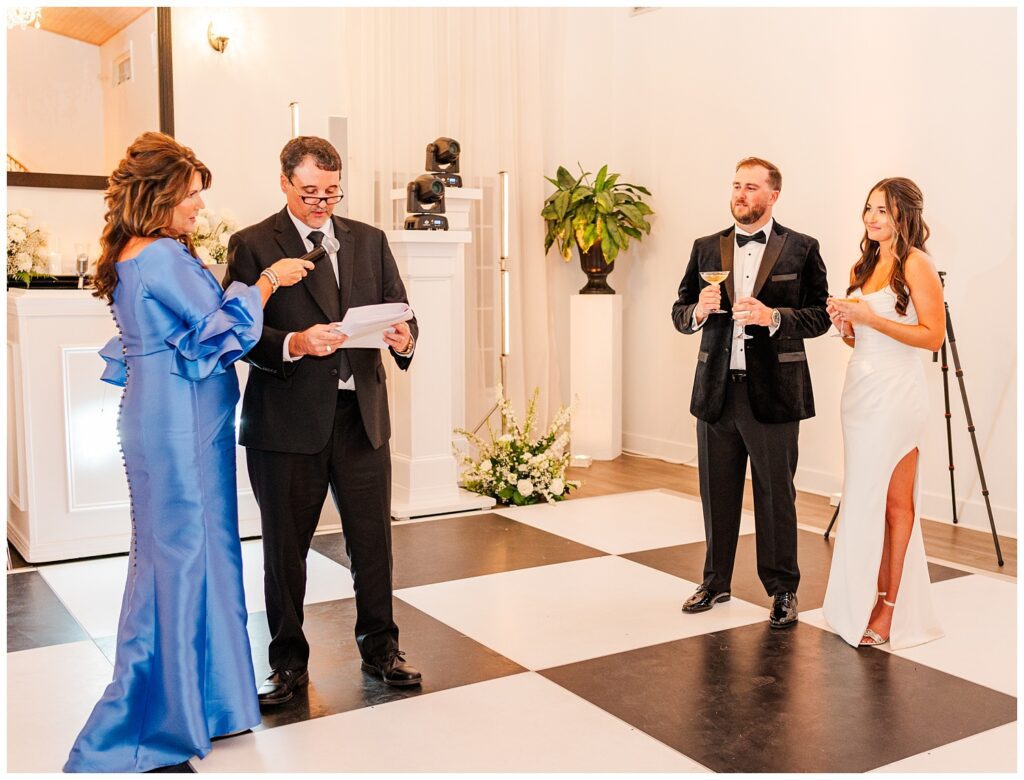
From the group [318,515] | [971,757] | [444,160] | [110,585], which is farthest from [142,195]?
[444,160]

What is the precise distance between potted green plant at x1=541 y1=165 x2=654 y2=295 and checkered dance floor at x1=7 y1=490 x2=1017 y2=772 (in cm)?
284

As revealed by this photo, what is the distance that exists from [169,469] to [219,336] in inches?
14.8

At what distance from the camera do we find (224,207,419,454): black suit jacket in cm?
317

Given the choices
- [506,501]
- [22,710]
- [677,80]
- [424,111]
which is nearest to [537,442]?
[506,501]

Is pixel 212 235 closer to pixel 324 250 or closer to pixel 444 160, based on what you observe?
pixel 444 160

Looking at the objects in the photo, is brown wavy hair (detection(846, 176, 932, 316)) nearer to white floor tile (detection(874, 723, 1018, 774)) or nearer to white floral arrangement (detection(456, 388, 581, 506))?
white floor tile (detection(874, 723, 1018, 774))

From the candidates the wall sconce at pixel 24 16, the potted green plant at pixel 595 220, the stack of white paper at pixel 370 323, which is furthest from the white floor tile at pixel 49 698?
the potted green plant at pixel 595 220

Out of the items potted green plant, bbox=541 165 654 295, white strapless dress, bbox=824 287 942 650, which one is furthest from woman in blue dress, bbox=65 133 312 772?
potted green plant, bbox=541 165 654 295

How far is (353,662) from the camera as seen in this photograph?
3586mm

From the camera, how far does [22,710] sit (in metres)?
3.22

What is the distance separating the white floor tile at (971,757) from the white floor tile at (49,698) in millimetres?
2245

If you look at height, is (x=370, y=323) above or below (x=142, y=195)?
below

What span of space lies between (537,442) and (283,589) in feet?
10.6

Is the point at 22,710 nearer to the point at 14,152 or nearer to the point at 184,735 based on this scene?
the point at 184,735
